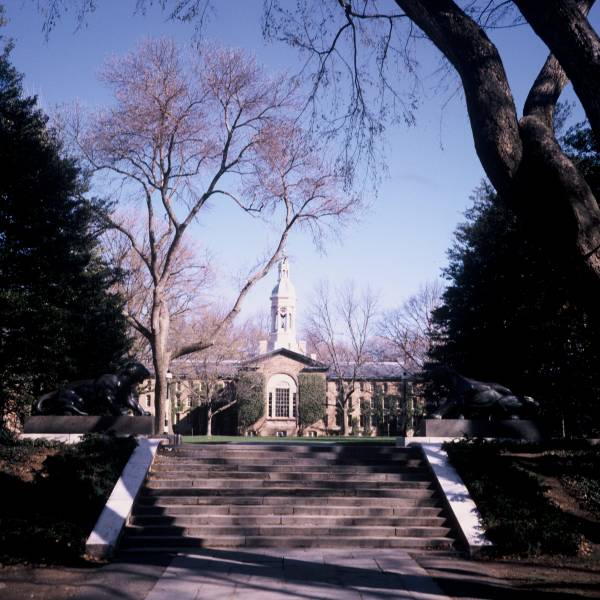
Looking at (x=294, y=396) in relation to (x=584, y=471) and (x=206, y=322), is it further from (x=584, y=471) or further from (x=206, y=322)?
(x=584, y=471)

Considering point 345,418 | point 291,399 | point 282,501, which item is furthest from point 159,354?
point 291,399

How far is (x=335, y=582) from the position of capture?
764 cm

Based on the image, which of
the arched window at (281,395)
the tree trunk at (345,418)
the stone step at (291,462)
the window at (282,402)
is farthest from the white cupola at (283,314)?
the stone step at (291,462)

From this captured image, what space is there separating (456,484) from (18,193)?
1662 centimetres

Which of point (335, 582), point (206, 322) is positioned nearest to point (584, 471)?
point (335, 582)

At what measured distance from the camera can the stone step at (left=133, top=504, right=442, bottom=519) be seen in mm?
11141

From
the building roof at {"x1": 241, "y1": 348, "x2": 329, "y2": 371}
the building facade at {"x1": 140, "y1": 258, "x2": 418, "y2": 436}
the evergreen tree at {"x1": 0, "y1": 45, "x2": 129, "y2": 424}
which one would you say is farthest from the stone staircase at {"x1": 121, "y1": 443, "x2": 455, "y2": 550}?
the building roof at {"x1": 241, "y1": 348, "x2": 329, "y2": 371}

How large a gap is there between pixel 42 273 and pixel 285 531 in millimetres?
13724

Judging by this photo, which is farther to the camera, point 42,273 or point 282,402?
point 282,402

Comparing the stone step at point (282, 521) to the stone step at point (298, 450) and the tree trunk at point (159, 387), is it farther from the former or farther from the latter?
the tree trunk at point (159, 387)

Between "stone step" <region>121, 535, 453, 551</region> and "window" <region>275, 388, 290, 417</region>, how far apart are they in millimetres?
48232

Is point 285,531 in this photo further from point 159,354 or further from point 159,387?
point 159,354

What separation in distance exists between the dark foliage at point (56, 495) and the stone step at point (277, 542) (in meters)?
1.04

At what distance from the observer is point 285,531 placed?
415 inches
